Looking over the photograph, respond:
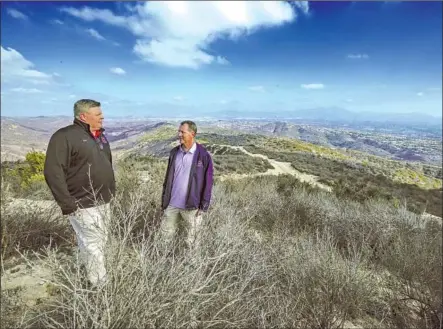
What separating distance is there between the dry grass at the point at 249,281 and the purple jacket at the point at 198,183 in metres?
0.31

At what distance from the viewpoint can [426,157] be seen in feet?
82.4

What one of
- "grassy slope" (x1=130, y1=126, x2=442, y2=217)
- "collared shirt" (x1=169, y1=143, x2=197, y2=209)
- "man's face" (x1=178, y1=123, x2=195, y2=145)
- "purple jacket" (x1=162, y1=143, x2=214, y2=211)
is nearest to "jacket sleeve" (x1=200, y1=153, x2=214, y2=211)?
"purple jacket" (x1=162, y1=143, x2=214, y2=211)

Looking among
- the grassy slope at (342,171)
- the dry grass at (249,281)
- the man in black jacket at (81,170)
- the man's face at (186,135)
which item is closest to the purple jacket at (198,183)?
→ the man's face at (186,135)

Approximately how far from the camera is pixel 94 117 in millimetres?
3033

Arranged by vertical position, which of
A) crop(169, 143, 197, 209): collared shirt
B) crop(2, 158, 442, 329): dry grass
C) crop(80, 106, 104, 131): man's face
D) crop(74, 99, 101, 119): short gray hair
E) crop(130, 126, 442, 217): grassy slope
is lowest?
crop(130, 126, 442, 217): grassy slope

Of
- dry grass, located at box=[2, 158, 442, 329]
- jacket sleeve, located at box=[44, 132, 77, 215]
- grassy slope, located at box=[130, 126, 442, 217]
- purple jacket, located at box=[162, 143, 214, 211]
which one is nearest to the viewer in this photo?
dry grass, located at box=[2, 158, 442, 329]

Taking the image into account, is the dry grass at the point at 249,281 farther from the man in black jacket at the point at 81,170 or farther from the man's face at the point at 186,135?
the man's face at the point at 186,135

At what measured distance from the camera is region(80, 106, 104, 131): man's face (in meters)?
3.00

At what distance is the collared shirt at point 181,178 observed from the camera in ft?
12.4

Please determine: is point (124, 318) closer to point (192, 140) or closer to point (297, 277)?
point (297, 277)

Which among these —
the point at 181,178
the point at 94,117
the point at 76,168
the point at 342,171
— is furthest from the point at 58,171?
the point at 342,171

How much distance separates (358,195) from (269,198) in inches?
310

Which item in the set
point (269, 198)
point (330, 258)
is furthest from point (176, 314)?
point (269, 198)

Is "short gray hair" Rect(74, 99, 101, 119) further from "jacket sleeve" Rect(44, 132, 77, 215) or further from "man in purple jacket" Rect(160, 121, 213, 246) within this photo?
"man in purple jacket" Rect(160, 121, 213, 246)
